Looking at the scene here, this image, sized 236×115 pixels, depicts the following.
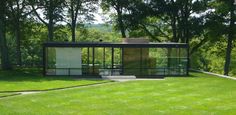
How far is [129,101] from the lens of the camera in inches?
698

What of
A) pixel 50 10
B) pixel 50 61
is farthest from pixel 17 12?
pixel 50 61

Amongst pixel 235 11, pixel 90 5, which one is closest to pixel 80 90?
pixel 235 11

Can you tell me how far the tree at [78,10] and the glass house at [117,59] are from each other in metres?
10.6

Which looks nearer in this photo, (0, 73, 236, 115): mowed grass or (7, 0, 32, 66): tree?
(0, 73, 236, 115): mowed grass

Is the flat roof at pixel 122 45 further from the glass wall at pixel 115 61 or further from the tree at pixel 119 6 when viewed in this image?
the tree at pixel 119 6

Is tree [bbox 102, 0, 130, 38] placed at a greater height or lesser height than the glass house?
greater

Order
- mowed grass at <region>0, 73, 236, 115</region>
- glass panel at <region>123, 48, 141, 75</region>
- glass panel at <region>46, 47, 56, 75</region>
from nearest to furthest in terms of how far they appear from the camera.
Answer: mowed grass at <region>0, 73, 236, 115</region>, glass panel at <region>46, 47, 56, 75</region>, glass panel at <region>123, 48, 141, 75</region>

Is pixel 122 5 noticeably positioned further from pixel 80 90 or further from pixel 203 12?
pixel 80 90

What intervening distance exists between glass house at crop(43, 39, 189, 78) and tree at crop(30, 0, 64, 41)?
7613 mm

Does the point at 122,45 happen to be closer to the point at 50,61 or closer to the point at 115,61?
the point at 115,61

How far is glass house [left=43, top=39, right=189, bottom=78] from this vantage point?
31906 millimetres

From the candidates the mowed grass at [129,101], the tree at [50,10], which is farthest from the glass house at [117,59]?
the mowed grass at [129,101]

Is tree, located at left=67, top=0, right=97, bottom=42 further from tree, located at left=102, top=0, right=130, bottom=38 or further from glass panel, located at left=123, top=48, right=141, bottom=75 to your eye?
glass panel, located at left=123, top=48, right=141, bottom=75

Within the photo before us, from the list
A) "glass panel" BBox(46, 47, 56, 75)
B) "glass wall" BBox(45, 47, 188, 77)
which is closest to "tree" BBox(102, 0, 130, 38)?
"glass wall" BBox(45, 47, 188, 77)
